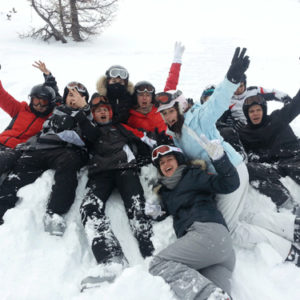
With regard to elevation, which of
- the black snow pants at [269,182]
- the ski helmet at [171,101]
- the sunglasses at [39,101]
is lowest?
the black snow pants at [269,182]

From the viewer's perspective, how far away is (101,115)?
143 inches

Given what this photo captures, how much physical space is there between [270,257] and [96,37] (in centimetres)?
1489

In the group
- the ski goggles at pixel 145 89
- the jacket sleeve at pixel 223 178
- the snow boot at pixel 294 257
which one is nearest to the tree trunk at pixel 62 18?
the ski goggles at pixel 145 89

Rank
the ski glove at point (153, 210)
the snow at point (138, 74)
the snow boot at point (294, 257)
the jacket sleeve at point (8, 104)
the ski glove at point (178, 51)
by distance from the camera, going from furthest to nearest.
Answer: the ski glove at point (178, 51)
the jacket sleeve at point (8, 104)
the ski glove at point (153, 210)
the snow boot at point (294, 257)
the snow at point (138, 74)

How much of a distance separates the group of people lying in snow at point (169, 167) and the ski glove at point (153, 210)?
0.01m

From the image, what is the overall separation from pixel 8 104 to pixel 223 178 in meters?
3.41

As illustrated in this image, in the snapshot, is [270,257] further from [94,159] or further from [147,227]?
[94,159]

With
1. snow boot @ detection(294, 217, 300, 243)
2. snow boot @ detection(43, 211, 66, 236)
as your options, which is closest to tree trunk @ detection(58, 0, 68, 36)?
snow boot @ detection(43, 211, 66, 236)

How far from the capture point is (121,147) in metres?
3.35

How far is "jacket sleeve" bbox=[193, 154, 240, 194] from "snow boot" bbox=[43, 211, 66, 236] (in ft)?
5.00

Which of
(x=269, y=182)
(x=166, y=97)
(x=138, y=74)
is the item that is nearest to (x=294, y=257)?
(x=269, y=182)

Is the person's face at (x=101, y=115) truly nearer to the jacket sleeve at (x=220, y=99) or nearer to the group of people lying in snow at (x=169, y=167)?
the group of people lying in snow at (x=169, y=167)

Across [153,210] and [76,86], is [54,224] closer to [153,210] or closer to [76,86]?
[153,210]

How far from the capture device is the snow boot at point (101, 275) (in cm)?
210
